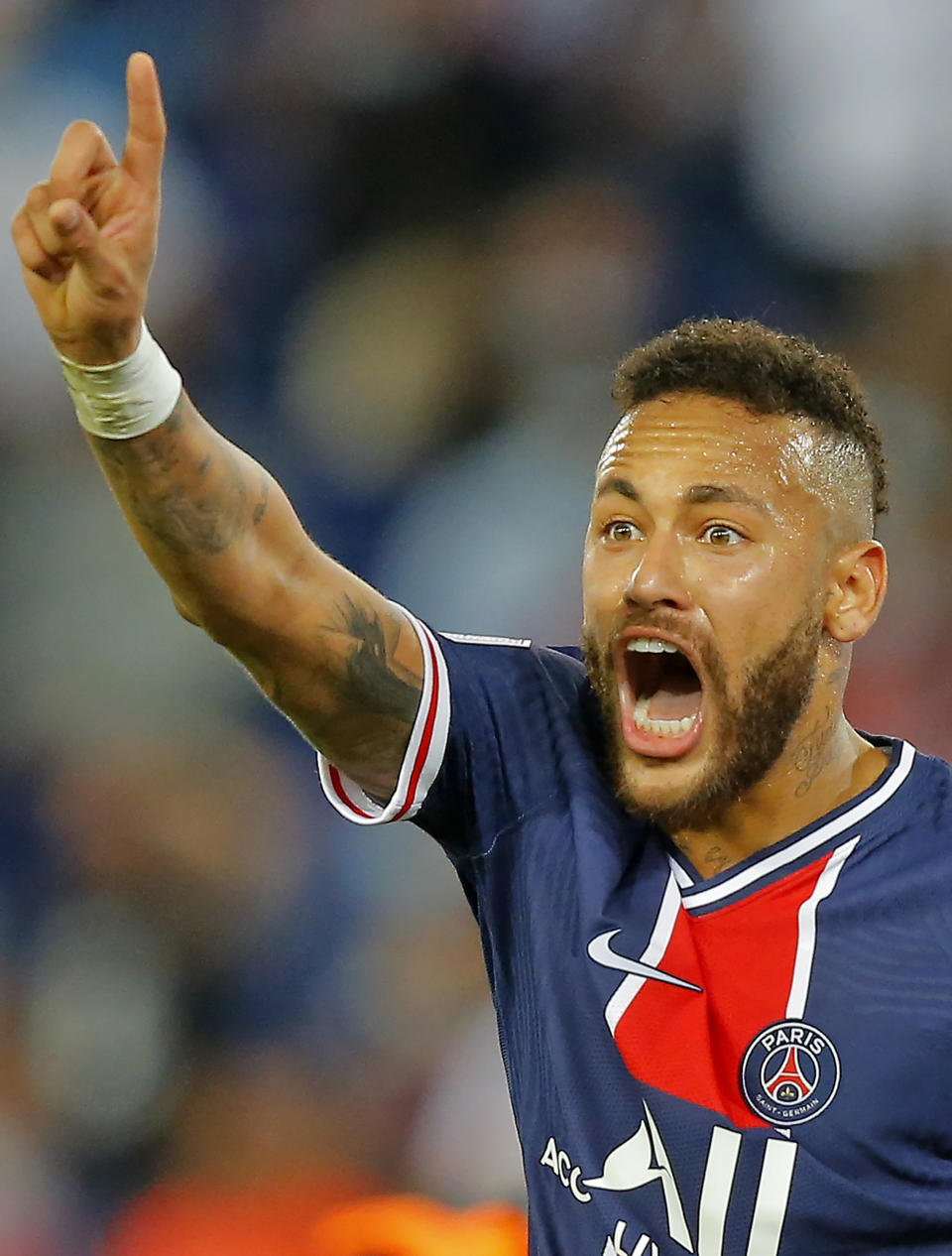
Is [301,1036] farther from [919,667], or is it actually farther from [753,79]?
[753,79]

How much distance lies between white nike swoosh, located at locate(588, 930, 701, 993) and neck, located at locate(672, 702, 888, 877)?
17cm

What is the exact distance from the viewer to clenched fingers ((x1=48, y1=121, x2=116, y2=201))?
135cm

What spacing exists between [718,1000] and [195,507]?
33.8 inches

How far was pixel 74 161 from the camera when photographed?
1358 mm

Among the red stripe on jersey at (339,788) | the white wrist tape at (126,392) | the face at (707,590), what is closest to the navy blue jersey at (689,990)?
the red stripe on jersey at (339,788)

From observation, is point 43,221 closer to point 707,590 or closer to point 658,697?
point 707,590

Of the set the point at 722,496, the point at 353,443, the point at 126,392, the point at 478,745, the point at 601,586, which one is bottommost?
the point at 478,745

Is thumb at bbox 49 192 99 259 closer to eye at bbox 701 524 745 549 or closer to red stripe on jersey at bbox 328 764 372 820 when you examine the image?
red stripe on jersey at bbox 328 764 372 820

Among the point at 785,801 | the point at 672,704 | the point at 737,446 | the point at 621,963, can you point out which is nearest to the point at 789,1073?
the point at 621,963

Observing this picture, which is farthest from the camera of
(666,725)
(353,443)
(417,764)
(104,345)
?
(353,443)

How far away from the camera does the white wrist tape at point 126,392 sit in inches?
58.1

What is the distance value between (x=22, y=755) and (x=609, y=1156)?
2060 mm

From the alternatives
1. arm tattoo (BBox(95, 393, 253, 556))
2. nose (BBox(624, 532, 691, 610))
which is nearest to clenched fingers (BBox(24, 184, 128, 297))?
arm tattoo (BBox(95, 393, 253, 556))

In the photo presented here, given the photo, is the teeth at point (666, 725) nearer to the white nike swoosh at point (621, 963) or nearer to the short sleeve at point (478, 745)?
the short sleeve at point (478, 745)
